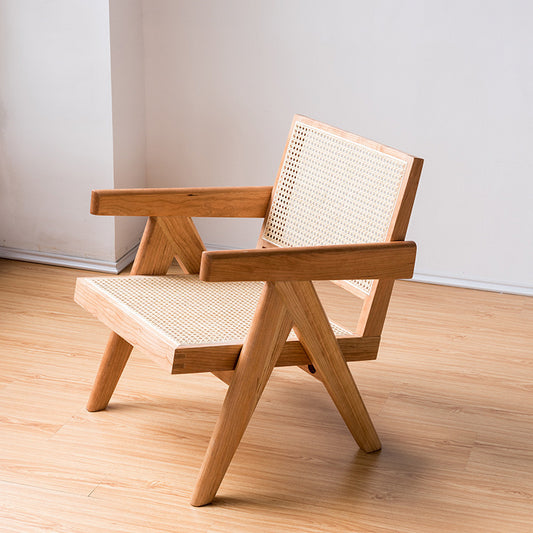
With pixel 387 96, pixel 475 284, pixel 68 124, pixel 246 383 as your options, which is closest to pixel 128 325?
pixel 246 383

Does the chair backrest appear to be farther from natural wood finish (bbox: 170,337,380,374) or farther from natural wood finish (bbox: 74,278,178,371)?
natural wood finish (bbox: 74,278,178,371)

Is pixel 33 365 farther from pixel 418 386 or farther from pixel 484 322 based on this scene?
pixel 484 322

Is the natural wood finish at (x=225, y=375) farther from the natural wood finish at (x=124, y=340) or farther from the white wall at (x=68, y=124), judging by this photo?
the white wall at (x=68, y=124)

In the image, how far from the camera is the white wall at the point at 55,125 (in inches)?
123

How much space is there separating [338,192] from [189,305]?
1.61ft

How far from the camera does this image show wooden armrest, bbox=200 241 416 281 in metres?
1.65

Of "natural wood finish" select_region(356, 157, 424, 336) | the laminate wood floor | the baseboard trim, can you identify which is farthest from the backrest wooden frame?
the baseboard trim

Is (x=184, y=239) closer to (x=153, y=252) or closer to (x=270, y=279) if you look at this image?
(x=153, y=252)

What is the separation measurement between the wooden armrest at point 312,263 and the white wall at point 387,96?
58.5 inches

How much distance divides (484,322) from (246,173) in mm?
1143

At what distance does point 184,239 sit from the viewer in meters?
2.21

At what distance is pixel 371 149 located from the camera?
81.5 inches

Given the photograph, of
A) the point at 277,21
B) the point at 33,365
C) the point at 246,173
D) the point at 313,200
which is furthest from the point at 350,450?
the point at 277,21

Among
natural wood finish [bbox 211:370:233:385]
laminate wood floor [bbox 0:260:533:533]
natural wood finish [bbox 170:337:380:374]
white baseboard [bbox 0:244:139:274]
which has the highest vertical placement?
natural wood finish [bbox 170:337:380:374]
